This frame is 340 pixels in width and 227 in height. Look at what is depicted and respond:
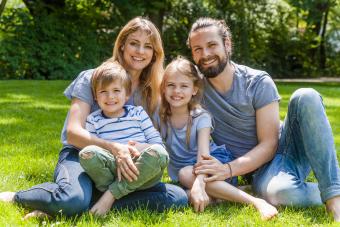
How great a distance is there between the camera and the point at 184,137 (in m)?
3.74

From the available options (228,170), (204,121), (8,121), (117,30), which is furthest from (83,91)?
(117,30)

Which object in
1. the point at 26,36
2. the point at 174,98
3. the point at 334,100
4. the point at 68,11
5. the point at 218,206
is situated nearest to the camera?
the point at 218,206

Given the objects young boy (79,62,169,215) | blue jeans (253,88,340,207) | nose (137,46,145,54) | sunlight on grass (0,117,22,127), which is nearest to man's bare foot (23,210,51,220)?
young boy (79,62,169,215)

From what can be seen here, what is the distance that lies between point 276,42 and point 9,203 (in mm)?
19300

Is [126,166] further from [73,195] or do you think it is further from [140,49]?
[140,49]

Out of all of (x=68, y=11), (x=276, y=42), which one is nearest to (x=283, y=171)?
(x=68, y=11)

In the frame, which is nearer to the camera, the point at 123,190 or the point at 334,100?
the point at 123,190

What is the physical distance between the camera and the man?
328 cm

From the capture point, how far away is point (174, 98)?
12.2 feet

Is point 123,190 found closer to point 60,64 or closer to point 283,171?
point 283,171

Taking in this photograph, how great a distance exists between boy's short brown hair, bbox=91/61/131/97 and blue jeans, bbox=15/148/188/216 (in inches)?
19.2

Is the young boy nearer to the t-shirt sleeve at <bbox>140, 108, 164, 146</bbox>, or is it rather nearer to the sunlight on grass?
the t-shirt sleeve at <bbox>140, 108, 164, 146</bbox>

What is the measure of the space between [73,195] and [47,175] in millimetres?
1166

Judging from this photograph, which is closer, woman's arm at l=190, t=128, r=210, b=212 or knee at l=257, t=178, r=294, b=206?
woman's arm at l=190, t=128, r=210, b=212
